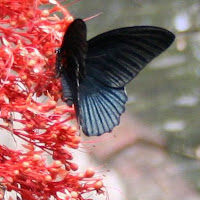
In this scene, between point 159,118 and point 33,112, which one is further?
point 159,118

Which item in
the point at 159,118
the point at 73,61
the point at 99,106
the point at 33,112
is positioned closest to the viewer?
the point at 33,112

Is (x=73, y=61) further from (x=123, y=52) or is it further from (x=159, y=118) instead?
(x=159, y=118)

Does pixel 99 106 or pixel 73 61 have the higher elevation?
pixel 73 61

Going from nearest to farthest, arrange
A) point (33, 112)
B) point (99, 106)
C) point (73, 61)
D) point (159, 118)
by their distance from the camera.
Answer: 1. point (33, 112)
2. point (73, 61)
3. point (99, 106)
4. point (159, 118)

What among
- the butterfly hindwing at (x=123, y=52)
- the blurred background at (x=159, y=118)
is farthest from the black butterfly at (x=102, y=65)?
the blurred background at (x=159, y=118)

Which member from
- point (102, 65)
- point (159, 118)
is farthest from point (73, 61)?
point (159, 118)

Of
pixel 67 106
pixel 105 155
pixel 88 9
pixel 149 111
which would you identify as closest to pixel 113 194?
pixel 105 155
